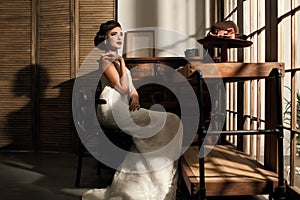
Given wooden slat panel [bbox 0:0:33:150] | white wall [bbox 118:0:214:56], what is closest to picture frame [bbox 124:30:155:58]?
white wall [bbox 118:0:214:56]

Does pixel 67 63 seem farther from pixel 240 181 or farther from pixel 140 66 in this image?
pixel 240 181

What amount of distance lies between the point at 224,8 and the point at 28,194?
2.47 meters

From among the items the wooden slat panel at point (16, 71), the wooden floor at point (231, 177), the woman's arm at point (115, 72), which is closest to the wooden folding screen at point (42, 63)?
the wooden slat panel at point (16, 71)

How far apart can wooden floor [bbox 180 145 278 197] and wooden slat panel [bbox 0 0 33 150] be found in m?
2.58

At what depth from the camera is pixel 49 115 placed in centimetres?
434

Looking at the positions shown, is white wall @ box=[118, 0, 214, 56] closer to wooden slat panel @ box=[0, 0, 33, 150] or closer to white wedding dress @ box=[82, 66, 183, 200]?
wooden slat panel @ box=[0, 0, 33, 150]

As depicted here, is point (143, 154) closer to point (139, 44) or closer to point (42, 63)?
point (139, 44)

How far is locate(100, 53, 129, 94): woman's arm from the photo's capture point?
260cm

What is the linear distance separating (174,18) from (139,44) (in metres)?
0.48

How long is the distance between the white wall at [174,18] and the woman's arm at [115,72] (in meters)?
1.56

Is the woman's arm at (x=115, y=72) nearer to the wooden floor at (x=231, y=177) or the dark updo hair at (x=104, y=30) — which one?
the dark updo hair at (x=104, y=30)

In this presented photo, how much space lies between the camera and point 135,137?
252 cm

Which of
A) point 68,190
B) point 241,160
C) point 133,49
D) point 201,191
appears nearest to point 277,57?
point 241,160

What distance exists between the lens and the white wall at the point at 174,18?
4.16m
